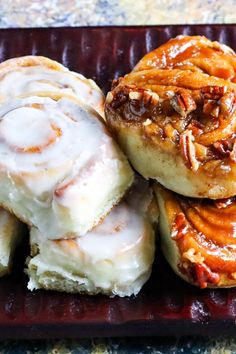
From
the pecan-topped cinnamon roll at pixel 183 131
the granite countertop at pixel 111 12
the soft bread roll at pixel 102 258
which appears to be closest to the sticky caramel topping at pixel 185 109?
the pecan-topped cinnamon roll at pixel 183 131

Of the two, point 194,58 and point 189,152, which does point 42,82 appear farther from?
point 189,152

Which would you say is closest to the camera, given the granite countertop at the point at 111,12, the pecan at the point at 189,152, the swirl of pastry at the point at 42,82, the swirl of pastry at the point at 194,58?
the pecan at the point at 189,152

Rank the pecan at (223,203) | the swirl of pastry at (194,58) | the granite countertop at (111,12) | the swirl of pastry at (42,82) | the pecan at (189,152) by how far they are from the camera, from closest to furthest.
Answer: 1. the pecan at (189,152)
2. the pecan at (223,203)
3. the swirl of pastry at (194,58)
4. the swirl of pastry at (42,82)
5. the granite countertop at (111,12)

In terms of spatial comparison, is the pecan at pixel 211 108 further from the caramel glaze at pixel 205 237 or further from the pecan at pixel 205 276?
the pecan at pixel 205 276

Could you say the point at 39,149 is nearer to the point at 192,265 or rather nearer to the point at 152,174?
the point at 152,174

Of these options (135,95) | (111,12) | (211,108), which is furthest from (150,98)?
(111,12)

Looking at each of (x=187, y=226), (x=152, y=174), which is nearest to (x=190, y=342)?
(x=187, y=226)
